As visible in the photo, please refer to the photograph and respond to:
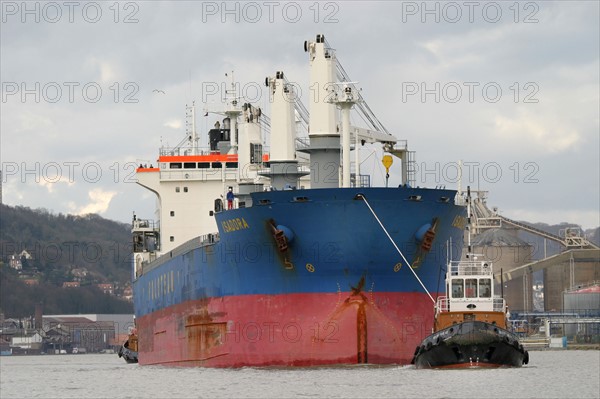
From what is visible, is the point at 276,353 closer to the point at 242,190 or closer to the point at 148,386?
the point at 148,386

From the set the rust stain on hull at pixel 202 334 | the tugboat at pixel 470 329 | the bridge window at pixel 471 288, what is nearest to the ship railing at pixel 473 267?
the tugboat at pixel 470 329

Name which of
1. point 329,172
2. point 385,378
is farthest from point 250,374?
point 329,172

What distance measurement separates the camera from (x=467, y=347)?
41.2 m

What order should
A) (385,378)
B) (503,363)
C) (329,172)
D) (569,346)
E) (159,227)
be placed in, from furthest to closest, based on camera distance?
1. (569,346)
2. (159,227)
3. (329,172)
4. (503,363)
5. (385,378)

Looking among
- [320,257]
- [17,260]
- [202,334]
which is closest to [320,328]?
[320,257]

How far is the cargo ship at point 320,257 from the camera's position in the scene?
143 feet

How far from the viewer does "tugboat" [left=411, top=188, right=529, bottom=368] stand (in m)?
41.1

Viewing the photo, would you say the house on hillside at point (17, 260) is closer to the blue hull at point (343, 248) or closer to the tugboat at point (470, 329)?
the blue hull at point (343, 248)

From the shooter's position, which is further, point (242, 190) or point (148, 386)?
point (242, 190)

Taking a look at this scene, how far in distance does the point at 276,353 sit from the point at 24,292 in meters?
109

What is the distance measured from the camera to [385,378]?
40.0 m

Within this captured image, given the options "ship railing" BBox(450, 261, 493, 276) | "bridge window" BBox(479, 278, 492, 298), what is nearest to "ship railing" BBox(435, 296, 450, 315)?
"ship railing" BBox(450, 261, 493, 276)

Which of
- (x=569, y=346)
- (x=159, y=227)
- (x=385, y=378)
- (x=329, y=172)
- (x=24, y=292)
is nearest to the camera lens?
(x=385, y=378)

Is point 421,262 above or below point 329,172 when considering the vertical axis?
below
